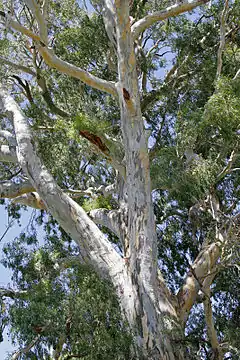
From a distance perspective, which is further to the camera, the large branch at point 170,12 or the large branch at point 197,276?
the large branch at point 170,12

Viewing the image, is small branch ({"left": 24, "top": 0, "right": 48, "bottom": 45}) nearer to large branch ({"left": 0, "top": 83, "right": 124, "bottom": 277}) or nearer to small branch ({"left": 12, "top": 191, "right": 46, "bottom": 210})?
large branch ({"left": 0, "top": 83, "right": 124, "bottom": 277})

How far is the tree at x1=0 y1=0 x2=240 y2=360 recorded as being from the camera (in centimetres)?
586

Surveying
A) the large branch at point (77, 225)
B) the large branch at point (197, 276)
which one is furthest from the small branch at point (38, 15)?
the large branch at point (197, 276)

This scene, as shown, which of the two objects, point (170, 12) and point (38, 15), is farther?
point (170, 12)

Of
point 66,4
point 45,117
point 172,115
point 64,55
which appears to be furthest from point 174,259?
point 66,4

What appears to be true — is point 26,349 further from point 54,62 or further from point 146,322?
point 54,62

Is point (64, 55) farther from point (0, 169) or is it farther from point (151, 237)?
point (151, 237)

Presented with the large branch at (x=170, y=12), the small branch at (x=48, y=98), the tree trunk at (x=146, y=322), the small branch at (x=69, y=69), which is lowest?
the tree trunk at (x=146, y=322)

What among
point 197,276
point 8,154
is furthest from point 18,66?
point 197,276

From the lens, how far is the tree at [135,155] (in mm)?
5859

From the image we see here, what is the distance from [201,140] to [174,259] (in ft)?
10.3

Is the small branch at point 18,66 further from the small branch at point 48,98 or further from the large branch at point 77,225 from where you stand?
the large branch at point 77,225

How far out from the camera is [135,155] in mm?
6297

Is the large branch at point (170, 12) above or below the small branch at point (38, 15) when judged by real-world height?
above
